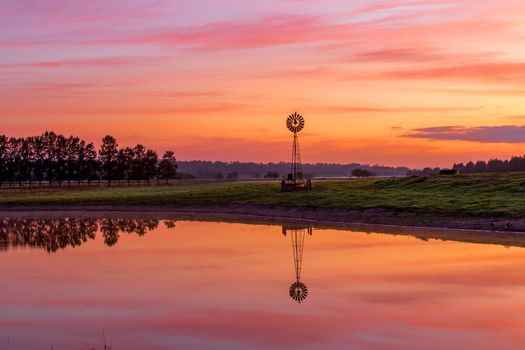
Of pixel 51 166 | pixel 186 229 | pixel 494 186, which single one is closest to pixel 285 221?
pixel 186 229

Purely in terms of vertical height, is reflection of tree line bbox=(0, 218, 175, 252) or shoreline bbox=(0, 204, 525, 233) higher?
shoreline bbox=(0, 204, 525, 233)

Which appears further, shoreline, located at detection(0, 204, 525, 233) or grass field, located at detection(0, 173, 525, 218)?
grass field, located at detection(0, 173, 525, 218)

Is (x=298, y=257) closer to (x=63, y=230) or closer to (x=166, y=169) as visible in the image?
(x=63, y=230)

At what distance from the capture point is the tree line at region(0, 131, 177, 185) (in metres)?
156

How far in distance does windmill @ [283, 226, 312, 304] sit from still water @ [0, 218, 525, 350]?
0.10m

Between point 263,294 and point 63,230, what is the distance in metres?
35.1

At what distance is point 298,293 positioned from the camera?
25875mm

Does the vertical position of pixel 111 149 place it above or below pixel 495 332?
above

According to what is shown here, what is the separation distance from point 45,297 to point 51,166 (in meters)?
136

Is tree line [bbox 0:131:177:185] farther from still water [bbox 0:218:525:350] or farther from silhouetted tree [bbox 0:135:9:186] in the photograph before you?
still water [bbox 0:218:525:350]

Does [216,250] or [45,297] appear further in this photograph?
[216,250]

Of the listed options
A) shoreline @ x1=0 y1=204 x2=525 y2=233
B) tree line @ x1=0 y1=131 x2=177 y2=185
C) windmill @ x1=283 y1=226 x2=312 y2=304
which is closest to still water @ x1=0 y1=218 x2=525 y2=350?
windmill @ x1=283 y1=226 x2=312 y2=304

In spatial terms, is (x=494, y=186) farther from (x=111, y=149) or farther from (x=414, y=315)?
(x=111, y=149)

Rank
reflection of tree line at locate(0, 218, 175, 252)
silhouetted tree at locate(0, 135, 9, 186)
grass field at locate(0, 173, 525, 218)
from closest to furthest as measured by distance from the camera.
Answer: reflection of tree line at locate(0, 218, 175, 252)
grass field at locate(0, 173, 525, 218)
silhouetted tree at locate(0, 135, 9, 186)
